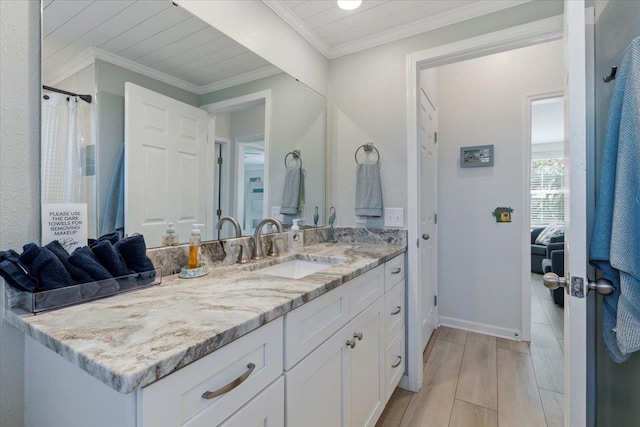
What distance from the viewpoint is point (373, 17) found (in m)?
1.88

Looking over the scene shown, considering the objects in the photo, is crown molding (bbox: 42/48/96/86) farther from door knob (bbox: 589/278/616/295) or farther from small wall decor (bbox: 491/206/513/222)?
small wall decor (bbox: 491/206/513/222)

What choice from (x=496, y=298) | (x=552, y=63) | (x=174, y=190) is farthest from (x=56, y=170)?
(x=552, y=63)

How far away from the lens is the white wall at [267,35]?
1.41 m

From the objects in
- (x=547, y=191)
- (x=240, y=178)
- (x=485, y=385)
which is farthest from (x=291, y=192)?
(x=547, y=191)

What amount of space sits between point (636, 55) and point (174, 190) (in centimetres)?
159

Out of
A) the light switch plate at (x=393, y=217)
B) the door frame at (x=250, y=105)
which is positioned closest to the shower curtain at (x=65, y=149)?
the door frame at (x=250, y=105)

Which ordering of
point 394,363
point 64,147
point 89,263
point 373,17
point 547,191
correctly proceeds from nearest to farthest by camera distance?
point 89,263
point 64,147
point 394,363
point 373,17
point 547,191

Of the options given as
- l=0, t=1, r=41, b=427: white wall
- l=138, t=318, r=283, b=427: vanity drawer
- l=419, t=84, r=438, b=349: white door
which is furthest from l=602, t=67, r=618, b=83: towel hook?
l=0, t=1, r=41, b=427: white wall

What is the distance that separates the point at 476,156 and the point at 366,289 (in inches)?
81.1

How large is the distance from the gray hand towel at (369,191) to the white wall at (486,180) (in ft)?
3.99

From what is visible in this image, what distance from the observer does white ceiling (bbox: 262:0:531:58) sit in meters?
1.75

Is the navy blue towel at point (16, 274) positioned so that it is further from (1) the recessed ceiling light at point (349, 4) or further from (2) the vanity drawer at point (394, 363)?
(1) the recessed ceiling light at point (349, 4)

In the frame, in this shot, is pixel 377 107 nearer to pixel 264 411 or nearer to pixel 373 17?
pixel 373 17

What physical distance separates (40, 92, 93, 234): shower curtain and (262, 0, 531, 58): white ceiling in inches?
48.2
